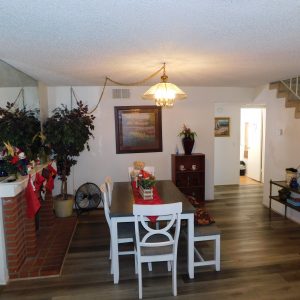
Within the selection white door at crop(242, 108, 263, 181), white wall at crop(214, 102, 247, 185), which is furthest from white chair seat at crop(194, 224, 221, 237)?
white door at crop(242, 108, 263, 181)

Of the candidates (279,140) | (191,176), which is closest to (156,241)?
(191,176)

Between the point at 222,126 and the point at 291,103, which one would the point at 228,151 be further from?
the point at 291,103

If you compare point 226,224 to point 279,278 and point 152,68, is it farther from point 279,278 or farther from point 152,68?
point 152,68

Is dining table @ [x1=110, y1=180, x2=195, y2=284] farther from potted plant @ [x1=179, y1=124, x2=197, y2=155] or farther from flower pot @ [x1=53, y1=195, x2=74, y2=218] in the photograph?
potted plant @ [x1=179, y1=124, x2=197, y2=155]

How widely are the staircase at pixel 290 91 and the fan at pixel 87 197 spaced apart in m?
3.63

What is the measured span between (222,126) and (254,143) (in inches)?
48.8

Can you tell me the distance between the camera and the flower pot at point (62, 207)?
14.6 feet

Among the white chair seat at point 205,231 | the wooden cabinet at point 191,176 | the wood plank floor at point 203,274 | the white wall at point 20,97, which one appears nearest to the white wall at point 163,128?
the wooden cabinet at point 191,176

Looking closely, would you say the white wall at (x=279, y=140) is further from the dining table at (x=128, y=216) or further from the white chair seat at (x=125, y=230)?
the white chair seat at (x=125, y=230)

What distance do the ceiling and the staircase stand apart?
2.90 feet

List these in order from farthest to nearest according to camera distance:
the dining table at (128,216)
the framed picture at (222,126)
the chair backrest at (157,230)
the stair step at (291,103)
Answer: the framed picture at (222,126) → the stair step at (291,103) → the dining table at (128,216) → the chair backrest at (157,230)

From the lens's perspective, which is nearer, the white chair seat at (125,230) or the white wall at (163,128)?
the white chair seat at (125,230)

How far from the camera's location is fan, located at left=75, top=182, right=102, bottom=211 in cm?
477

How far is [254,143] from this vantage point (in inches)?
285
